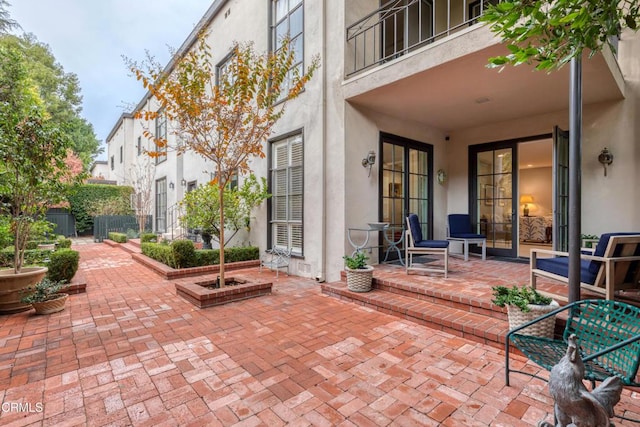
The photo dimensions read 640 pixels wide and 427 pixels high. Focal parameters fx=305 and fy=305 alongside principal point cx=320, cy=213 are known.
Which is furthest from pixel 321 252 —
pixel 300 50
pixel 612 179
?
pixel 612 179

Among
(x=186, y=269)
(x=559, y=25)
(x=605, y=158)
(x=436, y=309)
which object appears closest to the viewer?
(x=559, y=25)

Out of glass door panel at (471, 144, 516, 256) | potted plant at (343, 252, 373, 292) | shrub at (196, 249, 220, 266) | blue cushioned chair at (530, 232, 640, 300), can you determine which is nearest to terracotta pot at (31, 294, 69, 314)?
shrub at (196, 249, 220, 266)

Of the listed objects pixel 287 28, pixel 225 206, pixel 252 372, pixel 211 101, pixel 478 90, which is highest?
pixel 287 28

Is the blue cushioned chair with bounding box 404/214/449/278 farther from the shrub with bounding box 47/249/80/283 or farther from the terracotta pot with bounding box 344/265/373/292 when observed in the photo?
the shrub with bounding box 47/249/80/283

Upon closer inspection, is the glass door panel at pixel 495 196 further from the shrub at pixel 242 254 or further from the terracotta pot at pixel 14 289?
the terracotta pot at pixel 14 289

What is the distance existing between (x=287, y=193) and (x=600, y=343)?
5.33m

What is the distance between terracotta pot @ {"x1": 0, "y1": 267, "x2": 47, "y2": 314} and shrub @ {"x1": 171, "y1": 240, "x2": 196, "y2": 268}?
234 cm

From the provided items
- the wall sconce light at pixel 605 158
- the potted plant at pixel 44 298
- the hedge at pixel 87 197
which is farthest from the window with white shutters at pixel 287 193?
the hedge at pixel 87 197

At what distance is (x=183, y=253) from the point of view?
252 inches

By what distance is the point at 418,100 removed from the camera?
512 cm

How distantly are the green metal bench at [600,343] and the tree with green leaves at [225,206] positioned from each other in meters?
5.77

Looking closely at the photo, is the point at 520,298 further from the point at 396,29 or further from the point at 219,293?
the point at 396,29

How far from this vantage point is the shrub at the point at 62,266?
506 cm

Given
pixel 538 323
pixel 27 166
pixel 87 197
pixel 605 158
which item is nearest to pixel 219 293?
pixel 27 166
